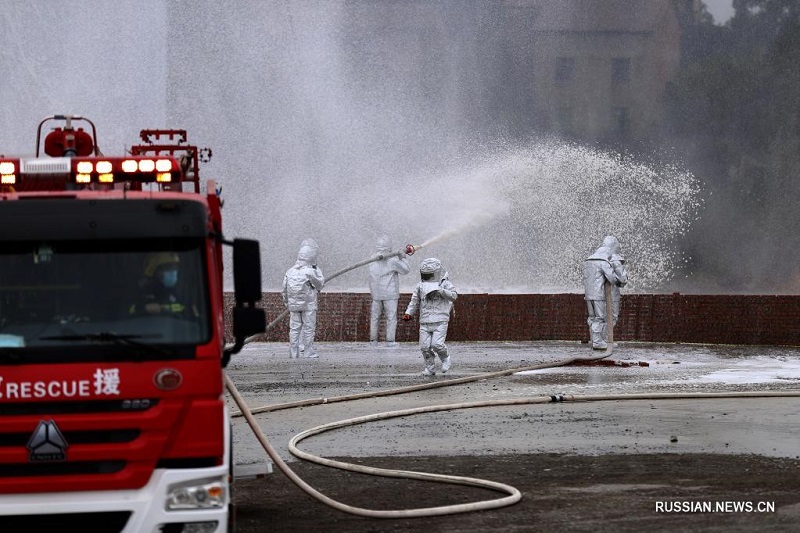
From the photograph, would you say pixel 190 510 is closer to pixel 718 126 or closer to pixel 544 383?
pixel 544 383

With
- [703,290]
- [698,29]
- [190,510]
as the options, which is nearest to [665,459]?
[190,510]

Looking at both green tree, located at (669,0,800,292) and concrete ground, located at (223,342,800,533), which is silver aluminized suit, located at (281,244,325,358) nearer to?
concrete ground, located at (223,342,800,533)

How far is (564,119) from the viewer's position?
38.1 meters

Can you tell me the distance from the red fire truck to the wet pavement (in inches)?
156

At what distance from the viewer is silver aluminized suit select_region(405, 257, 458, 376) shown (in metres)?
16.0

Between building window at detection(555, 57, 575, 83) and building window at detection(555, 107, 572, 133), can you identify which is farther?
building window at detection(555, 57, 575, 83)

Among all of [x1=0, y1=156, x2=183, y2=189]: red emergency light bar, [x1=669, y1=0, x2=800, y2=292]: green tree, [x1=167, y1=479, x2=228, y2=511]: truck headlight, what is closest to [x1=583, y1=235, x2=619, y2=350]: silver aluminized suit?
[x1=0, y1=156, x2=183, y2=189]: red emergency light bar

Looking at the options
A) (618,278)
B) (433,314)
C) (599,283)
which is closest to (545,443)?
(433,314)

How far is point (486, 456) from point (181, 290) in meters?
4.45

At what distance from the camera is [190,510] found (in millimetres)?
5473

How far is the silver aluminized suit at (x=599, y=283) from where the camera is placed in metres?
18.8

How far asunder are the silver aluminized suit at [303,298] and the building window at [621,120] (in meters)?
20.3

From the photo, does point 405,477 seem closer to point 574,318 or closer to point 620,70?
point 574,318

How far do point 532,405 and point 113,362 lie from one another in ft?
26.0
